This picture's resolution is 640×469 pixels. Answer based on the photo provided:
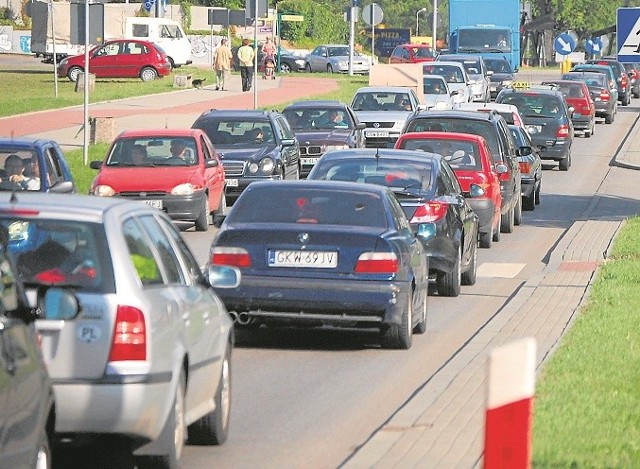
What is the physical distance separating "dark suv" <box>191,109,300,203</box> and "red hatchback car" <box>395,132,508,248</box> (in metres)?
5.66

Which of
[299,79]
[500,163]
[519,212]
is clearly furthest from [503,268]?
[299,79]

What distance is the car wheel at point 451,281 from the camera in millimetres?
17422

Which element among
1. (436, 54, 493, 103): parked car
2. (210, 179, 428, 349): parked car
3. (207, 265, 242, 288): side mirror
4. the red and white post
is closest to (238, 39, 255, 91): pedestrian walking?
(436, 54, 493, 103): parked car

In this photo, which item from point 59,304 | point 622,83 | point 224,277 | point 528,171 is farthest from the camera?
point 622,83

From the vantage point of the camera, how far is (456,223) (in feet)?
56.8

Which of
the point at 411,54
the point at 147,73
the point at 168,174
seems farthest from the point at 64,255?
the point at 411,54

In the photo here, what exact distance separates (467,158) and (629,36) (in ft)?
11.9

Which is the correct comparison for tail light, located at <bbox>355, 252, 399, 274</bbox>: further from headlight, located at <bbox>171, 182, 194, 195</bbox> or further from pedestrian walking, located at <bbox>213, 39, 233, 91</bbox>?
pedestrian walking, located at <bbox>213, 39, 233, 91</bbox>

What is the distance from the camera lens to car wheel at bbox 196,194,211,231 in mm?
23844

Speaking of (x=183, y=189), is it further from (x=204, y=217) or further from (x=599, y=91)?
(x=599, y=91)

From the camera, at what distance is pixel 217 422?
9.45 meters

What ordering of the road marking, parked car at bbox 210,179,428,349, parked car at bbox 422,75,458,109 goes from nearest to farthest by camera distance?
parked car at bbox 210,179,428,349 < the road marking < parked car at bbox 422,75,458,109

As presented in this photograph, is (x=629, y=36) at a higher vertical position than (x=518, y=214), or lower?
higher

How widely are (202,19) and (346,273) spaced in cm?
9829
